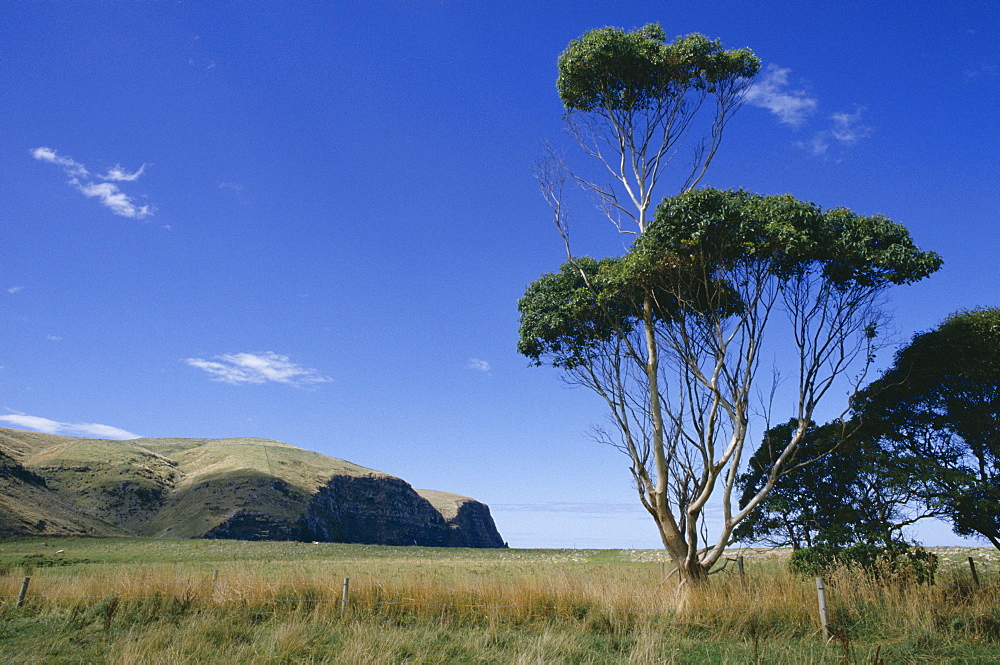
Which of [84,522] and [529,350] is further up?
[529,350]

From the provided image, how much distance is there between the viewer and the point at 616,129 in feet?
50.6

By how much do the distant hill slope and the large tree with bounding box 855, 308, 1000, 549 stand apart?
68.4 m

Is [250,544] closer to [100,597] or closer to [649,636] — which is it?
[100,597]

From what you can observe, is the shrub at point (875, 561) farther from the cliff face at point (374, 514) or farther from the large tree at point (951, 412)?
the cliff face at point (374, 514)

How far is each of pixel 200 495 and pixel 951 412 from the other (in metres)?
93.3

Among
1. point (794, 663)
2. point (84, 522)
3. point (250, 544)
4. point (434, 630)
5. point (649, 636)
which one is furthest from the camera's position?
point (84, 522)

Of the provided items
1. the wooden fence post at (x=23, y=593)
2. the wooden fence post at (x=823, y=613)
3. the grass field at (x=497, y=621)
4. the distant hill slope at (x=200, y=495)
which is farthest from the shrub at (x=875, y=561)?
the distant hill slope at (x=200, y=495)

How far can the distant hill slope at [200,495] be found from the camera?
69.5m

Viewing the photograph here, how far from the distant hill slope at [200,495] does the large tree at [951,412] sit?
68438 mm

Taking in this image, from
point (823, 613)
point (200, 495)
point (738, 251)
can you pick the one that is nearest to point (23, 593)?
point (823, 613)

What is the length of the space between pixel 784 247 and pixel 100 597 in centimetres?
1519

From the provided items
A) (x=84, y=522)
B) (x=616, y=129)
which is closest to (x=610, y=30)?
(x=616, y=129)

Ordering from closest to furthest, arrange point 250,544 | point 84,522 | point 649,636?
point 649,636
point 250,544
point 84,522

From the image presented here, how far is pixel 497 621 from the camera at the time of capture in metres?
9.66
